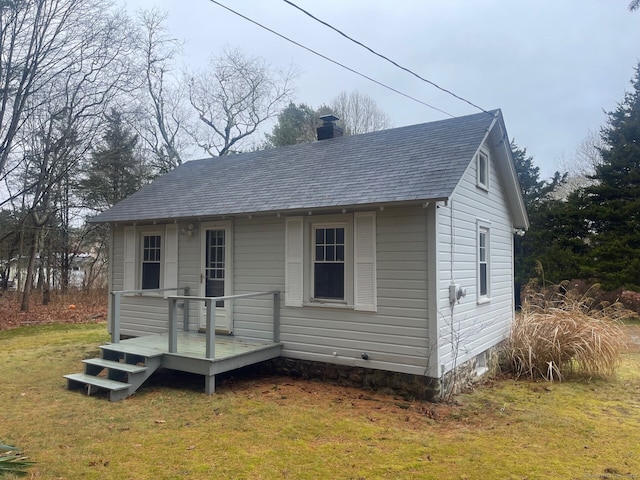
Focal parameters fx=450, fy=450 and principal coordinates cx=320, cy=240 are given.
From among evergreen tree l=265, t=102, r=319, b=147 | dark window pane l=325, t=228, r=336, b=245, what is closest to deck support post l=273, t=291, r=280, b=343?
dark window pane l=325, t=228, r=336, b=245

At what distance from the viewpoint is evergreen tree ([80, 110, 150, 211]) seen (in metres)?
18.7

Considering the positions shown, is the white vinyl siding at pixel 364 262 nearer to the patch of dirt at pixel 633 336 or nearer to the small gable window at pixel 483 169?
the small gable window at pixel 483 169

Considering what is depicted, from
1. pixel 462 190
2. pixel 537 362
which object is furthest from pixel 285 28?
pixel 537 362

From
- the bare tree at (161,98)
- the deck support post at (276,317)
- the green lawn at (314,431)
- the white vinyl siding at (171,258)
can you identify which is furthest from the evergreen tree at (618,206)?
the bare tree at (161,98)

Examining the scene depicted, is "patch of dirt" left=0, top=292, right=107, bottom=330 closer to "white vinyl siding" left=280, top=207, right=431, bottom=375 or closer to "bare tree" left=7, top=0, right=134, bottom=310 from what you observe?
"bare tree" left=7, top=0, right=134, bottom=310

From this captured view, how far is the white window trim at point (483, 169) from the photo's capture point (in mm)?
7941

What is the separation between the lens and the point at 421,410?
5.81 metres

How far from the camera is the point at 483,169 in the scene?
27.3ft

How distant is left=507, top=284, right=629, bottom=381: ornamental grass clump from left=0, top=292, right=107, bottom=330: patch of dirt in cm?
1269

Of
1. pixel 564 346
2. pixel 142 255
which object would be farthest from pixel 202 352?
pixel 564 346

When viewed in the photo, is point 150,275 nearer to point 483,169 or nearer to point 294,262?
point 294,262

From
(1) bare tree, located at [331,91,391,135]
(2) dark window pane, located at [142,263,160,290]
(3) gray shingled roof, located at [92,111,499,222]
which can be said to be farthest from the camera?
(1) bare tree, located at [331,91,391,135]

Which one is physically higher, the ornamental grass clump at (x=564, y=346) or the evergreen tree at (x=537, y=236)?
the evergreen tree at (x=537, y=236)

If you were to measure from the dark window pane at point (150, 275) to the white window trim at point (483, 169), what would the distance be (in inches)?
251
